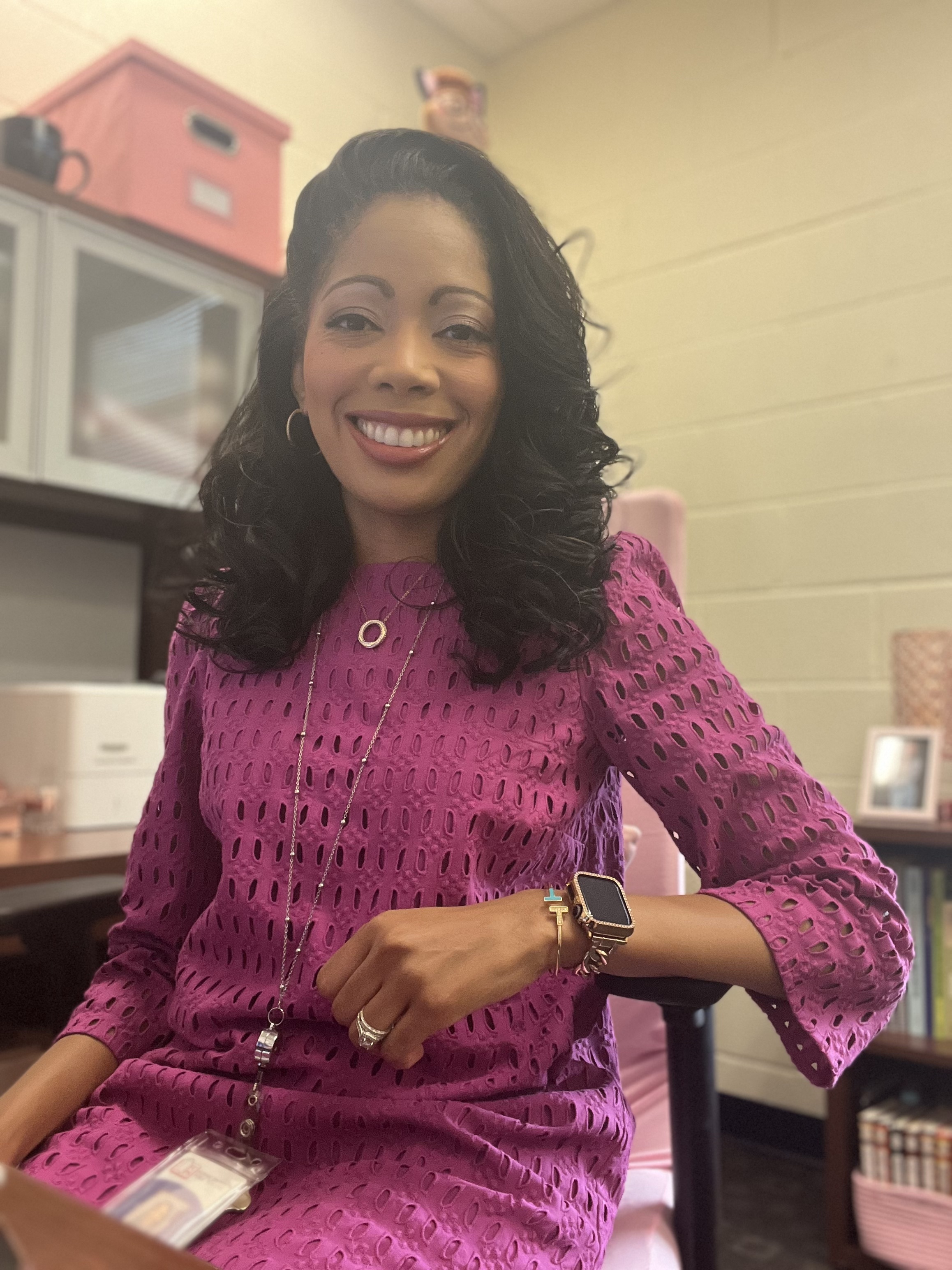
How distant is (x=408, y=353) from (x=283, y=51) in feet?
6.89

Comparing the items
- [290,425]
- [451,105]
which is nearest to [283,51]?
[451,105]

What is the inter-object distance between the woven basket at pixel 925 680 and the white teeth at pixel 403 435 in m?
1.37

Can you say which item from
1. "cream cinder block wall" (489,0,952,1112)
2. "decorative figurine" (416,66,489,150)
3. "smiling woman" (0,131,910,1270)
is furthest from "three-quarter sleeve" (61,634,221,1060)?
"decorative figurine" (416,66,489,150)

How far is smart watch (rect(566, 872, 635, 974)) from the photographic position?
26.9 inches

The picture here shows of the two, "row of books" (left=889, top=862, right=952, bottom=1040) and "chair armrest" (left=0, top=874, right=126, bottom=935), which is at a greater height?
"chair armrest" (left=0, top=874, right=126, bottom=935)

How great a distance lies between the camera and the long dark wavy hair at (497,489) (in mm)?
807

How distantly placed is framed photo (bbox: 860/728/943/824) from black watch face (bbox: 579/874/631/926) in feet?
4.27

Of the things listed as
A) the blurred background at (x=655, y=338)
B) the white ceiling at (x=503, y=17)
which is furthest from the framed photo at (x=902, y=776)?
the white ceiling at (x=503, y=17)

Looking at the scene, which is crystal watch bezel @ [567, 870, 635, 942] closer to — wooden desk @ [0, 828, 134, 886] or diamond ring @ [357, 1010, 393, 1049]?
diamond ring @ [357, 1010, 393, 1049]

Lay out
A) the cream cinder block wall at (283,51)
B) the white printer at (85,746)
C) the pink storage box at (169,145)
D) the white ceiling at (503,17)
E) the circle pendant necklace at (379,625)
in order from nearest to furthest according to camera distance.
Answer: the circle pendant necklace at (379,625) → the white printer at (85,746) → the pink storage box at (169,145) → the cream cinder block wall at (283,51) → the white ceiling at (503,17)

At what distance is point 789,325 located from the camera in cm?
223

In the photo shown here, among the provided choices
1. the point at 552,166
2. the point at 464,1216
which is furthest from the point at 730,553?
the point at 464,1216

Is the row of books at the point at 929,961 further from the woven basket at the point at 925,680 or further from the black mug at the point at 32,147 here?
the black mug at the point at 32,147

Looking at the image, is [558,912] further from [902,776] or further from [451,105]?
[451,105]
